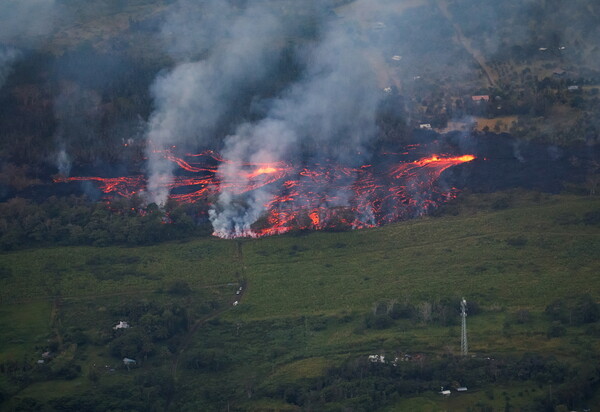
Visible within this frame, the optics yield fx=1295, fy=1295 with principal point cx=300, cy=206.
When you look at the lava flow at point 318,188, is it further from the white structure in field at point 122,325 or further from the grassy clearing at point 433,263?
the white structure in field at point 122,325

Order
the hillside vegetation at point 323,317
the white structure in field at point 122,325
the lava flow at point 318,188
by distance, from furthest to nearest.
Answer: the lava flow at point 318,188
the white structure in field at point 122,325
the hillside vegetation at point 323,317

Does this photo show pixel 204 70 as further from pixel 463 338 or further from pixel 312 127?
pixel 463 338

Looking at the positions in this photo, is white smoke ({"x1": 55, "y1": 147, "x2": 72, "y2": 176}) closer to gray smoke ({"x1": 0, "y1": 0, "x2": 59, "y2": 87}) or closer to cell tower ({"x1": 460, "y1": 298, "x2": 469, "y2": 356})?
gray smoke ({"x1": 0, "y1": 0, "x2": 59, "y2": 87})

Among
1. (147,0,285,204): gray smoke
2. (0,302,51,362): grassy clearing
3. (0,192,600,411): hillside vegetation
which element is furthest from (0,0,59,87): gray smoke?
(0,302,51,362): grassy clearing

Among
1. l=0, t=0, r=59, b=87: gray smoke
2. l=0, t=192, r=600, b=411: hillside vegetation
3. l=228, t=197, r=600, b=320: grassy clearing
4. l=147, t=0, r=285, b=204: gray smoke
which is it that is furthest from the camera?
l=0, t=0, r=59, b=87: gray smoke

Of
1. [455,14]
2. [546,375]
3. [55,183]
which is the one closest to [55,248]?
[55,183]

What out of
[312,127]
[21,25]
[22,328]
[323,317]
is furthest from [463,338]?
[21,25]

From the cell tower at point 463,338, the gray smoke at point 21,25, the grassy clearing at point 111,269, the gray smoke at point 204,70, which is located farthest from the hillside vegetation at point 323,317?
the gray smoke at point 21,25
